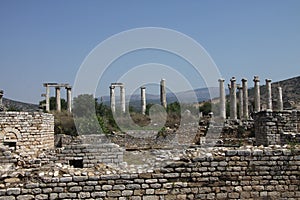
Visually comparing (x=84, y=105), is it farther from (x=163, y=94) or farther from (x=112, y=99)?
(x=163, y=94)

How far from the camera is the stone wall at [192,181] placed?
735 cm

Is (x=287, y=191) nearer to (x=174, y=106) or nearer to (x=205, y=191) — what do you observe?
(x=205, y=191)

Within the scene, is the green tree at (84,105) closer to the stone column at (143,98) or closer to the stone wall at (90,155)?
the stone column at (143,98)

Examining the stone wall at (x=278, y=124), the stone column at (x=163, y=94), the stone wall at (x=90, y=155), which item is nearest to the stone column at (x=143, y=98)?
the stone column at (x=163, y=94)

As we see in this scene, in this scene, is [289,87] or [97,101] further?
[289,87]

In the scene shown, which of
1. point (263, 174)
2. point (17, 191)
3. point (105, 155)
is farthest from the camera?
point (105, 155)

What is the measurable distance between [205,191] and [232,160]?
0.81 m

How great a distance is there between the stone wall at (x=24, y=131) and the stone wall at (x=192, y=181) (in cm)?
879

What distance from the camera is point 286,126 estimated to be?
13367 millimetres

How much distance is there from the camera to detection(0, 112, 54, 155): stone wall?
15.9 meters

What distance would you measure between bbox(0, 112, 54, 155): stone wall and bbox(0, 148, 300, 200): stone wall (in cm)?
879

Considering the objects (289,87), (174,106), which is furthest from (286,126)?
(289,87)

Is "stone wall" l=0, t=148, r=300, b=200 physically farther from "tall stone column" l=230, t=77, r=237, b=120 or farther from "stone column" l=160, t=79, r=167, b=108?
"stone column" l=160, t=79, r=167, b=108

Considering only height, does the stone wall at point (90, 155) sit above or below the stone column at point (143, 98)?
below
